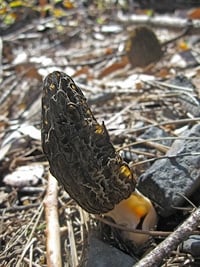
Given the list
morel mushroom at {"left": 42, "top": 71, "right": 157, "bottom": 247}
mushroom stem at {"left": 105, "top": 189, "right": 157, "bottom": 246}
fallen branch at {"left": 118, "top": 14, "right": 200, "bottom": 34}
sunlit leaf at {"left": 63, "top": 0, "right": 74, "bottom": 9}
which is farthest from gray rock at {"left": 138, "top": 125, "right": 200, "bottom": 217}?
sunlit leaf at {"left": 63, "top": 0, "right": 74, "bottom": 9}

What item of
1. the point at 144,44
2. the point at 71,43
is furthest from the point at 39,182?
the point at 71,43

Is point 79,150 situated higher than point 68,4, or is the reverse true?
point 68,4

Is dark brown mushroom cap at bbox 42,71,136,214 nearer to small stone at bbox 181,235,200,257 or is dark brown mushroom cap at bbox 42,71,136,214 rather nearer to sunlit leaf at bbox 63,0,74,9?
small stone at bbox 181,235,200,257

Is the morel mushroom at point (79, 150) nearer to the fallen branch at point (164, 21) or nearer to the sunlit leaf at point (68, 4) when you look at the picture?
the fallen branch at point (164, 21)

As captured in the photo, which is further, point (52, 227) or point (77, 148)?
point (52, 227)

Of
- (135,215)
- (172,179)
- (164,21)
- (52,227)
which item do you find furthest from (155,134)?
(164,21)

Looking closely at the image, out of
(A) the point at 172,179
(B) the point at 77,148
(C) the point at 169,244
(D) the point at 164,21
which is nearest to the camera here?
(C) the point at 169,244

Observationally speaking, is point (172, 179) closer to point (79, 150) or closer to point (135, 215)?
point (135, 215)
